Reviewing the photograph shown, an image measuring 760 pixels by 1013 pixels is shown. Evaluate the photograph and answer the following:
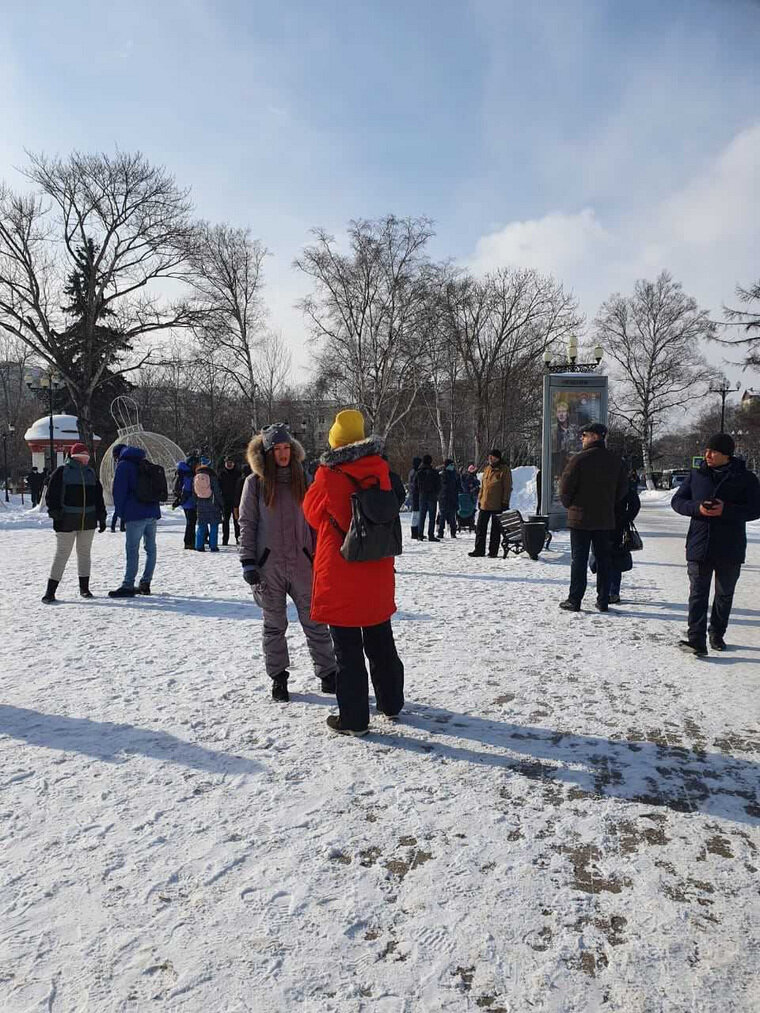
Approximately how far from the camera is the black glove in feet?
14.1

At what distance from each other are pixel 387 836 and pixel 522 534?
9031mm

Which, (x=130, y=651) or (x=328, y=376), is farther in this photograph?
(x=328, y=376)

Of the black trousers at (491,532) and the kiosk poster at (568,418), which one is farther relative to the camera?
the kiosk poster at (568,418)

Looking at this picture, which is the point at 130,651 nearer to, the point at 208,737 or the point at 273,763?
the point at 208,737

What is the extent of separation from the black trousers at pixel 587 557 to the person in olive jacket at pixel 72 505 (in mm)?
5205

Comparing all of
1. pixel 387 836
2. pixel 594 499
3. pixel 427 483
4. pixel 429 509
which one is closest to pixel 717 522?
pixel 594 499

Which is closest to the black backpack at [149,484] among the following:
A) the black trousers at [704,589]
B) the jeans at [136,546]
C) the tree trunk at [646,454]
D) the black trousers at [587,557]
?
the jeans at [136,546]

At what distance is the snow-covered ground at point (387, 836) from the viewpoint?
2.03 m

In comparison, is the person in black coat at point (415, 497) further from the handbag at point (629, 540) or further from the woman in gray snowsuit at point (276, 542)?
the woman in gray snowsuit at point (276, 542)

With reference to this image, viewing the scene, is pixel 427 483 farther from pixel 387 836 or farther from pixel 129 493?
pixel 387 836

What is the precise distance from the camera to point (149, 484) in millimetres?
7762

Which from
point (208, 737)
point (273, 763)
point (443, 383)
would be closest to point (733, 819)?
point (273, 763)

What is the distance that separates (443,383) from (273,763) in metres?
33.5

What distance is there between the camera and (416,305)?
2862 centimetres
